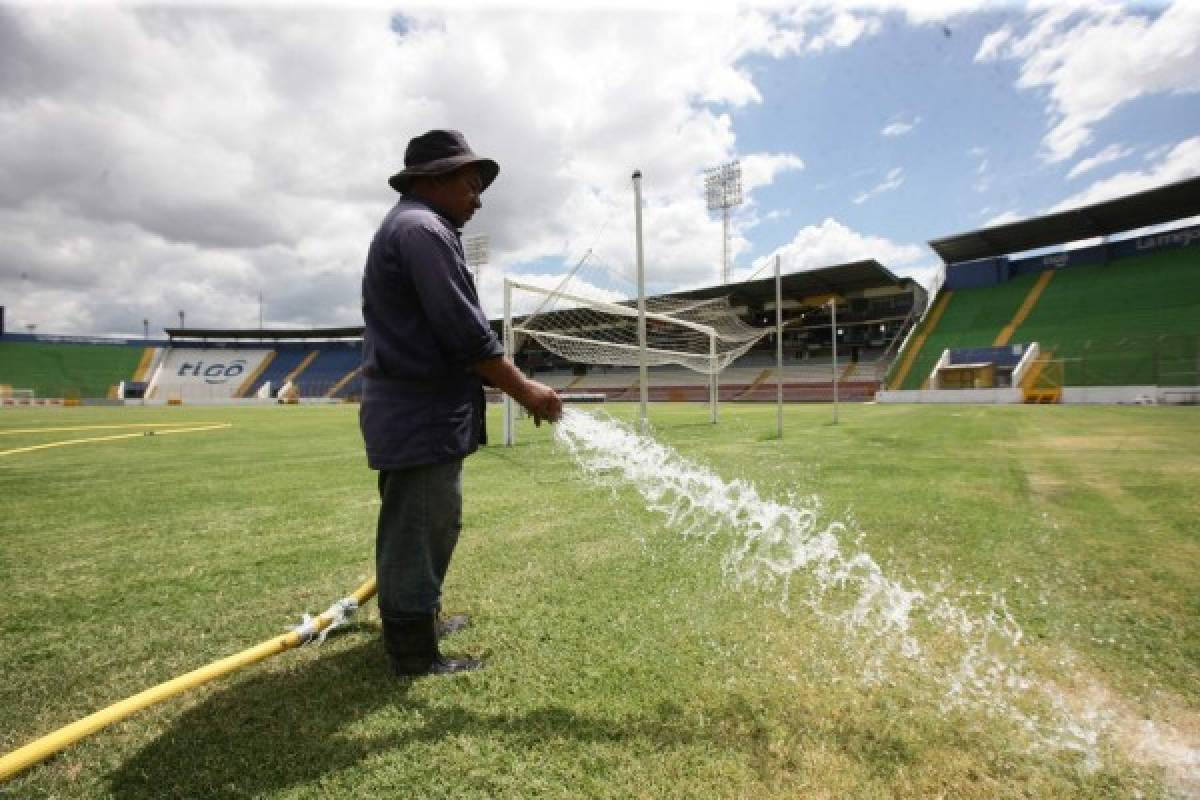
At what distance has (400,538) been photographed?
2.27m

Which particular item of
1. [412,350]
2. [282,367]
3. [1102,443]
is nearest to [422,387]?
[412,350]

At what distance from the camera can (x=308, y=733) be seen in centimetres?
187

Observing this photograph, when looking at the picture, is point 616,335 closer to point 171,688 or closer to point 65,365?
point 171,688

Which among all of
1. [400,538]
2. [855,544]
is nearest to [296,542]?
[400,538]

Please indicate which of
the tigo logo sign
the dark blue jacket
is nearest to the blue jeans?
the dark blue jacket

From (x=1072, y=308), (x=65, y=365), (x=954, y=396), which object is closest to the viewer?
(x=954, y=396)

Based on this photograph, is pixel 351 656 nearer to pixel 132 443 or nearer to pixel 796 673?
pixel 796 673

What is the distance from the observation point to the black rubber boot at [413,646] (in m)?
2.26

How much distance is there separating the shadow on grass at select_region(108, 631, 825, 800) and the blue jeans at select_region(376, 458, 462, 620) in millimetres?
308

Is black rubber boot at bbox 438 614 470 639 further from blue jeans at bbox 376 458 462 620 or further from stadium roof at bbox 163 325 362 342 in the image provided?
stadium roof at bbox 163 325 362 342

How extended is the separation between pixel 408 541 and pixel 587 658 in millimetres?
886

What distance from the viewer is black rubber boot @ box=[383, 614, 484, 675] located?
2256 mm

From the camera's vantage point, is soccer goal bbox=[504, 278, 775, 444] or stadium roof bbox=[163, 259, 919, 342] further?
stadium roof bbox=[163, 259, 919, 342]

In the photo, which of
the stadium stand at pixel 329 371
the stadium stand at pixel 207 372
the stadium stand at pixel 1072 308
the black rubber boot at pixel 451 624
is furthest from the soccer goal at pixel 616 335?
the stadium stand at pixel 207 372
